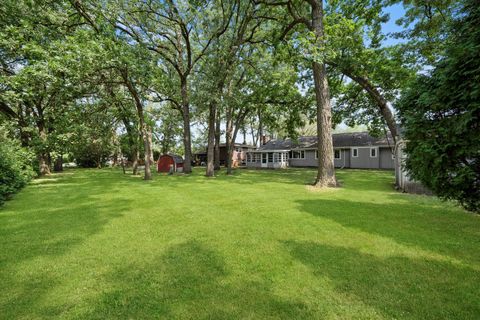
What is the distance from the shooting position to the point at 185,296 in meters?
3.01

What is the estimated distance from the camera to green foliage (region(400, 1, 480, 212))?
8.34 feet

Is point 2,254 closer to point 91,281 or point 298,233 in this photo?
point 91,281

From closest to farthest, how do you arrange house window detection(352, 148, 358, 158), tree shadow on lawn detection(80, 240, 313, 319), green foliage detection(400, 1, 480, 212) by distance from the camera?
green foliage detection(400, 1, 480, 212) < tree shadow on lawn detection(80, 240, 313, 319) < house window detection(352, 148, 358, 158)

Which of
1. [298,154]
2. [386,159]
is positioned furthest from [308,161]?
[386,159]

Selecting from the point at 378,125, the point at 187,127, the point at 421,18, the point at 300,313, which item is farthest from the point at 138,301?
the point at 378,125

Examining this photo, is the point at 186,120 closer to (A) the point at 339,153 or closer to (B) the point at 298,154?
(B) the point at 298,154

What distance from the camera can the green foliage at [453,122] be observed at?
100 inches

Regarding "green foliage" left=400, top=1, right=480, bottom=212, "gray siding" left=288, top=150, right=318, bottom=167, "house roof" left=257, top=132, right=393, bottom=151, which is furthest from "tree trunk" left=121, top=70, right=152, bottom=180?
"gray siding" left=288, top=150, right=318, bottom=167

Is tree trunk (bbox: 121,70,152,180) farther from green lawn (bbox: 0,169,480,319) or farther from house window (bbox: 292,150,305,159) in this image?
house window (bbox: 292,150,305,159)

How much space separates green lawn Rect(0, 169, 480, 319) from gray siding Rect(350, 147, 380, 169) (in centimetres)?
2000

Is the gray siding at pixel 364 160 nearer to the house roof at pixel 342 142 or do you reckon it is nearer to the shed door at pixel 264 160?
the house roof at pixel 342 142

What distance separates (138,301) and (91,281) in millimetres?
1027

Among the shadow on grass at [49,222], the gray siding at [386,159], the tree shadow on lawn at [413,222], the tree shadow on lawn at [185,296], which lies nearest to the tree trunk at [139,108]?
the shadow on grass at [49,222]

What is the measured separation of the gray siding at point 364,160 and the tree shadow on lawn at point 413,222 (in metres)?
18.9
